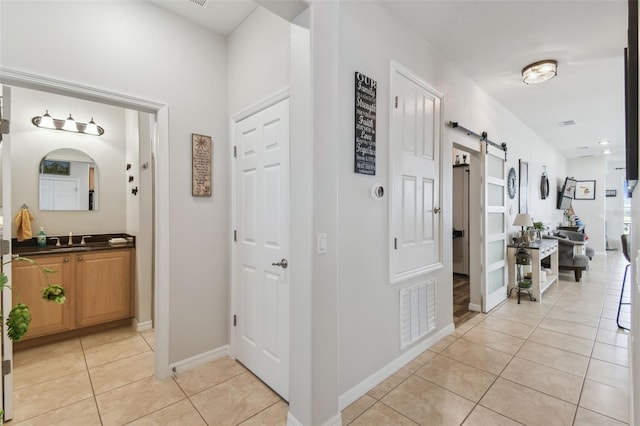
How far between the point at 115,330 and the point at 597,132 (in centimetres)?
855

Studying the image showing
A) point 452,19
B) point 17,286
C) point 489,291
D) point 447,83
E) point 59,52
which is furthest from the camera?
point 489,291

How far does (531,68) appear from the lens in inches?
122

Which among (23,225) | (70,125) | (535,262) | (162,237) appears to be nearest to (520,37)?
(535,262)

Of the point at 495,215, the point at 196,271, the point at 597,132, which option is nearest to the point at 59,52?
the point at 196,271

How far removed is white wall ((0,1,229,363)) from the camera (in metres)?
1.81

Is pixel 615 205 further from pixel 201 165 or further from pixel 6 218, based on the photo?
pixel 6 218

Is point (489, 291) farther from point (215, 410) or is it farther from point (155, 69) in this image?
point (155, 69)

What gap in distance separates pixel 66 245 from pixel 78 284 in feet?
1.82

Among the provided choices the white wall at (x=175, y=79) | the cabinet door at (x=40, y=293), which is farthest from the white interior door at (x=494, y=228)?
the cabinet door at (x=40, y=293)

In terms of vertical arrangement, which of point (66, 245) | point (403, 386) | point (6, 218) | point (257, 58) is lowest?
point (403, 386)

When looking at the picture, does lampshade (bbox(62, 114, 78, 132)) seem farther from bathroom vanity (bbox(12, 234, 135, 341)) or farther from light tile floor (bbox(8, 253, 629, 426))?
light tile floor (bbox(8, 253, 629, 426))

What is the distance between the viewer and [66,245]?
319cm

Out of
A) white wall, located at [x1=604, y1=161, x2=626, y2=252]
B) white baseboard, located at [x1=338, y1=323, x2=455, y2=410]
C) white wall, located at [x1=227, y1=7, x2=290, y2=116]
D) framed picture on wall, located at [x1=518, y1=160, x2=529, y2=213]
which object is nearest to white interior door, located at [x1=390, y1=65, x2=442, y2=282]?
white baseboard, located at [x1=338, y1=323, x2=455, y2=410]

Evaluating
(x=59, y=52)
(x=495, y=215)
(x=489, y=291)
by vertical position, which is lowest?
(x=489, y=291)
